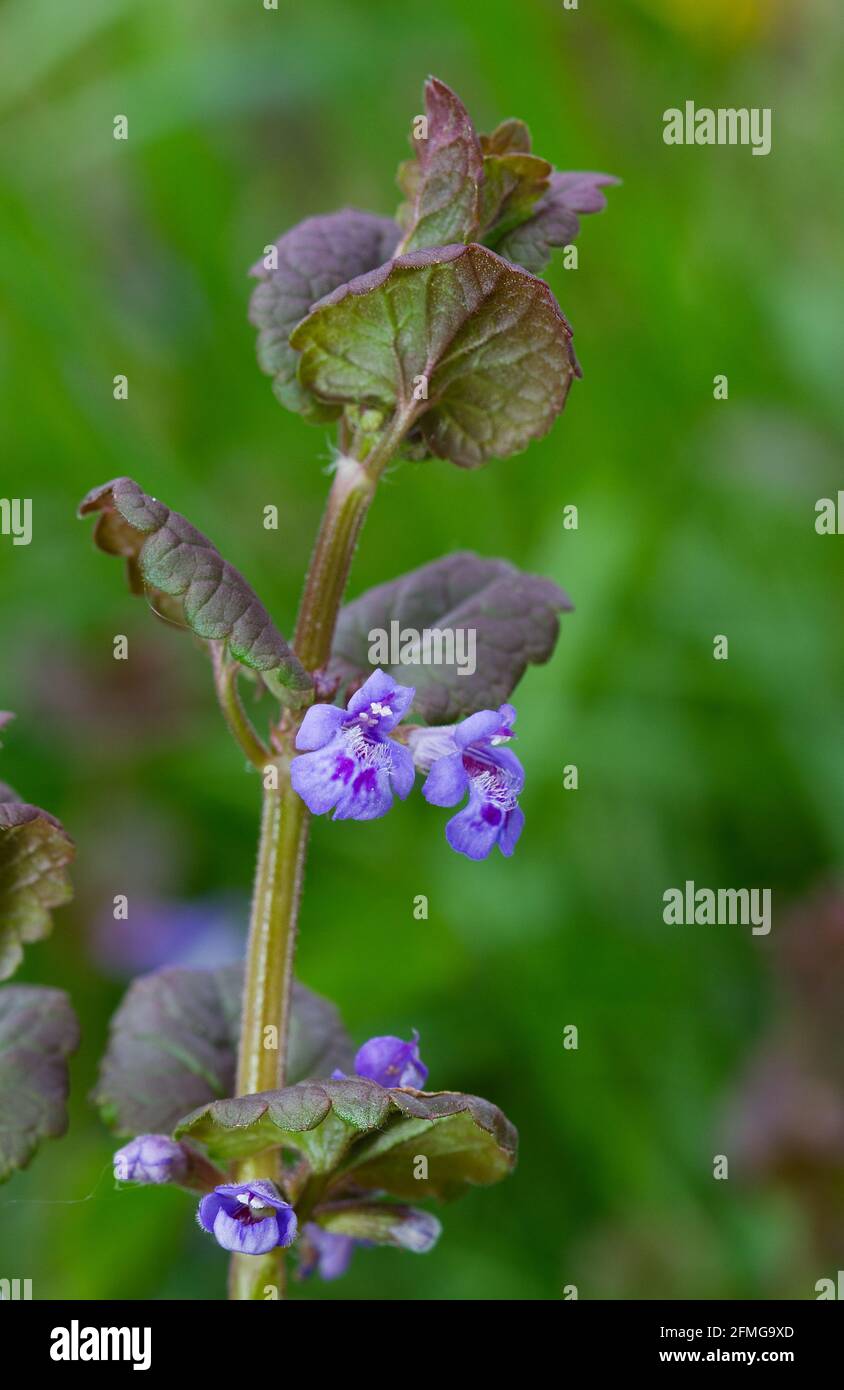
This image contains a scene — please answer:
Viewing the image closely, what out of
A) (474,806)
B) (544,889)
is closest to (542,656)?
(474,806)

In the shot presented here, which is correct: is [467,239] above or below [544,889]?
above

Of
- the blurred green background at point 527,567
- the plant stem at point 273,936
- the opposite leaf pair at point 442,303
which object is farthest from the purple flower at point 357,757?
the blurred green background at point 527,567

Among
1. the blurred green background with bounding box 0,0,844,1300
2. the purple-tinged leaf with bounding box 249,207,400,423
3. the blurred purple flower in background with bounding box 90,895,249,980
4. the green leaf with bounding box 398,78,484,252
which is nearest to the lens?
the green leaf with bounding box 398,78,484,252

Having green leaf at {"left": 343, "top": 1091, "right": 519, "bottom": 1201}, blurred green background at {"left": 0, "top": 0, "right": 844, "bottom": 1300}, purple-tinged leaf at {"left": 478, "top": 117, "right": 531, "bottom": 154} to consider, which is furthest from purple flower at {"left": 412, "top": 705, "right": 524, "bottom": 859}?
blurred green background at {"left": 0, "top": 0, "right": 844, "bottom": 1300}

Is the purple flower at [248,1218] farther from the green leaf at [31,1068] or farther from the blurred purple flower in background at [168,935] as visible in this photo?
the blurred purple flower in background at [168,935]

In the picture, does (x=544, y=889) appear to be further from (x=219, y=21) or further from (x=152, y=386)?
(x=219, y=21)

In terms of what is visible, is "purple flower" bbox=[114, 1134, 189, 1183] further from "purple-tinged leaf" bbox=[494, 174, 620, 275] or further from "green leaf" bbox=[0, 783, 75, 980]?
"purple-tinged leaf" bbox=[494, 174, 620, 275]
